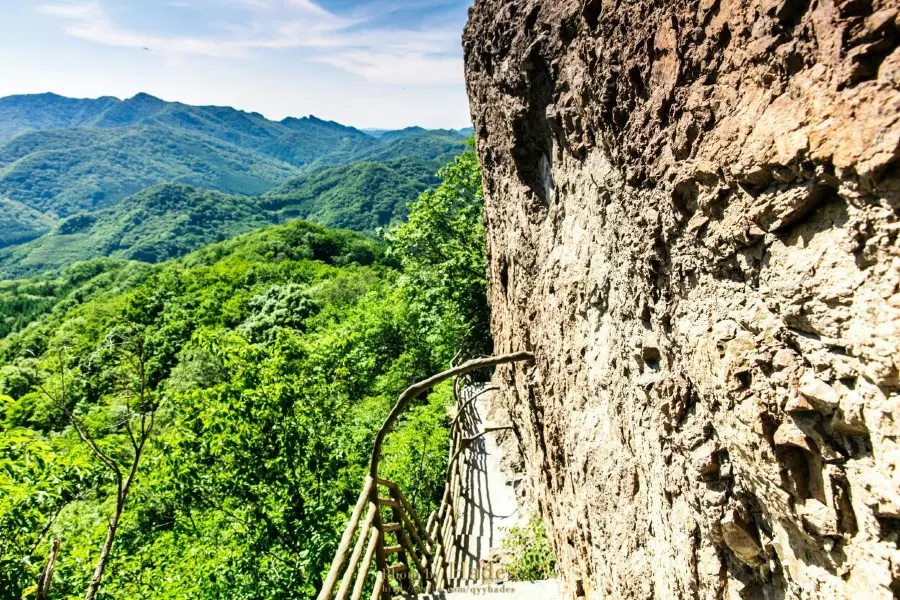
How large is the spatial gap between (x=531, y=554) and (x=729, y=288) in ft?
18.9

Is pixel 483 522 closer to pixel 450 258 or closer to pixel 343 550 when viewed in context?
pixel 343 550

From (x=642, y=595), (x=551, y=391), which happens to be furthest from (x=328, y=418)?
(x=642, y=595)

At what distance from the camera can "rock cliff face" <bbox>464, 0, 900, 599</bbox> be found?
4.57ft

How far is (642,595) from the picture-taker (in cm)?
285

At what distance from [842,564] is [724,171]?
4.78ft

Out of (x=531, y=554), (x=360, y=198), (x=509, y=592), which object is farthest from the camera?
(x=360, y=198)

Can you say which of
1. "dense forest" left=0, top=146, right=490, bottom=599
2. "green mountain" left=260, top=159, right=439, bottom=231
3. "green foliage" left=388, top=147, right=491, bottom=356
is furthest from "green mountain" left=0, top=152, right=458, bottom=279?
"dense forest" left=0, top=146, right=490, bottom=599

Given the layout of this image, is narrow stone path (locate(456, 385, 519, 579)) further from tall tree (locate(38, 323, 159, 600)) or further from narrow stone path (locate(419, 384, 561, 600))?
tall tree (locate(38, 323, 159, 600))

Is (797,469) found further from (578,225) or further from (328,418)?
(328,418)

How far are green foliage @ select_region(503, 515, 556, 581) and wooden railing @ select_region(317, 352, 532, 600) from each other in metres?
1.03

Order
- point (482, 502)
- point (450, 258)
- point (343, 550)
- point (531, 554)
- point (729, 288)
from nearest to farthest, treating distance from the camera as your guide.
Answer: point (729, 288) < point (343, 550) < point (531, 554) < point (482, 502) < point (450, 258)

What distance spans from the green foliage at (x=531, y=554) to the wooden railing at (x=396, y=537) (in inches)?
40.7

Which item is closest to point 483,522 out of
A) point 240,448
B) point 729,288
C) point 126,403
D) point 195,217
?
point 240,448

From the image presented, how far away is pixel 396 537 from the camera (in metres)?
5.38
